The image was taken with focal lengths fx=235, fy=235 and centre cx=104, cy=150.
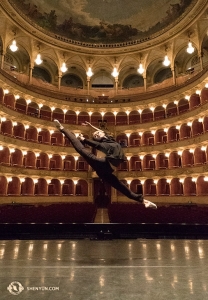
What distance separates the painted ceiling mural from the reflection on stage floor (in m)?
→ 26.1

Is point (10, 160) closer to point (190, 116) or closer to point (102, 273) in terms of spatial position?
point (190, 116)

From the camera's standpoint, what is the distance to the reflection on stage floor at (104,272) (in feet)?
12.0

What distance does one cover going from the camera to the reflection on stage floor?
3646 millimetres

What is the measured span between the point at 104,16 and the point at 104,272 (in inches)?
1211

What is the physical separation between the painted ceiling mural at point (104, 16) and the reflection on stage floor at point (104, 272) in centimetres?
2609

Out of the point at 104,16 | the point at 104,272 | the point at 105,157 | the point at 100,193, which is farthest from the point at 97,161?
the point at 104,16

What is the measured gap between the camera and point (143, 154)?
31062 millimetres

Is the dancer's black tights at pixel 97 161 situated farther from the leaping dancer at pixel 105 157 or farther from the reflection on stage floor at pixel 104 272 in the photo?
the reflection on stage floor at pixel 104 272

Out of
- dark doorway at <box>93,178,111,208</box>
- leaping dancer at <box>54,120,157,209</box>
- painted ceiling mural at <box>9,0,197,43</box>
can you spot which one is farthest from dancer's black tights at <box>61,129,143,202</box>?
dark doorway at <box>93,178,111,208</box>

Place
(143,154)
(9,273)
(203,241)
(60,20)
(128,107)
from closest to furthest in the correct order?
(9,273)
(203,241)
(60,20)
(143,154)
(128,107)

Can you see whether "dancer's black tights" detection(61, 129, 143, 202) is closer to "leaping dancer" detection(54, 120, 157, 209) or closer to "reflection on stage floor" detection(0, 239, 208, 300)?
"leaping dancer" detection(54, 120, 157, 209)

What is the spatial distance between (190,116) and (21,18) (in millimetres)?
21962

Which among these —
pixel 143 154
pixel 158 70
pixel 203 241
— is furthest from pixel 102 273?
pixel 158 70

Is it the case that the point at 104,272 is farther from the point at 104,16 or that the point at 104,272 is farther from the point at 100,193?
the point at 104,16
